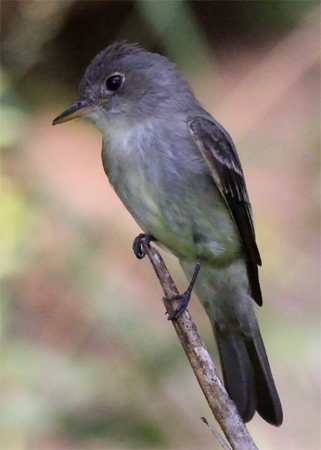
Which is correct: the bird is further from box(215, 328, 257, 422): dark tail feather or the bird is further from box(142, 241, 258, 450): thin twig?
box(142, 241, 258, 450): thin twig

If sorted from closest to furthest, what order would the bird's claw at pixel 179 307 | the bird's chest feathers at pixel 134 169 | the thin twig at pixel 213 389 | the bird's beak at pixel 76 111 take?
the thin twig at pixel 213 389
the bird's claw at pixel 179 307
the bird's chest feathers at pixel 134 169
the bird's beak at pixel 76 111

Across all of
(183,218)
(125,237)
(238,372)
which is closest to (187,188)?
(183,218)

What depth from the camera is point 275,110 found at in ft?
14.7

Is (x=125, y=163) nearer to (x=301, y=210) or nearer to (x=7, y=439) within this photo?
(x=7, y=439)

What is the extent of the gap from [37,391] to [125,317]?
0.39 meters

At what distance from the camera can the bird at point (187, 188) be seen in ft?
6.84

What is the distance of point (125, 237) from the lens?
10.2ft

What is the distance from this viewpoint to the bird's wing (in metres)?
2.14

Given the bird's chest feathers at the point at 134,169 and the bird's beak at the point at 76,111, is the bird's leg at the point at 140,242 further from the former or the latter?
the bird's beak at the point at 76,111

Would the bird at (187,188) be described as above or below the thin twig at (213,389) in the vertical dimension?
above

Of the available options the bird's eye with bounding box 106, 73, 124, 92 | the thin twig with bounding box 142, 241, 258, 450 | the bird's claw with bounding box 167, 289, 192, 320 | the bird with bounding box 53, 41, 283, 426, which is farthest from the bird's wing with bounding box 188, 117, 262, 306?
the thin twig with bounding box 142, 241, 258, 450

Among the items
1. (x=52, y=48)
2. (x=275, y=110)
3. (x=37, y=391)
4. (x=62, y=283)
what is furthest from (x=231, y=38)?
(x=37, y=391)

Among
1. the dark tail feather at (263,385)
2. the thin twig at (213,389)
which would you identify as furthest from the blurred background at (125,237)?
the thin twig at (213,389)

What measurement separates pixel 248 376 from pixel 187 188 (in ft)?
2.15
